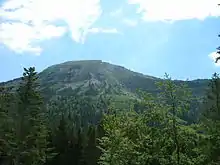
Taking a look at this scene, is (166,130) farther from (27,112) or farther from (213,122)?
(27,112)

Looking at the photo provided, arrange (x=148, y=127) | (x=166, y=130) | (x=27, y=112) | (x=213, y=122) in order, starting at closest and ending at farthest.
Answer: (x=166, y=130)
(x=148, y=127)
(x=213, y=122)
(x=27, y=112)

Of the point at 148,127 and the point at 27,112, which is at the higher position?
the point at 27,112

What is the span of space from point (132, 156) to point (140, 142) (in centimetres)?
376

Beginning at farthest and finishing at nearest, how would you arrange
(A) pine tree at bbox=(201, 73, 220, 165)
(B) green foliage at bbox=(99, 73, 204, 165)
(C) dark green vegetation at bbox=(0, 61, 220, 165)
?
(A) pine tree at bbox=(201, 73, 220, 165) → (C) dark green vegetation at bbox=(0, 61, 220, 165) → (B) green foliage at bbox=(99, 73, 204, 165)

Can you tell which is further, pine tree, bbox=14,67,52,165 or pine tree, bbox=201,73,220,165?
pine tree, bbox=14,67,52,165

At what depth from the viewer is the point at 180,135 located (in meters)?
24.7

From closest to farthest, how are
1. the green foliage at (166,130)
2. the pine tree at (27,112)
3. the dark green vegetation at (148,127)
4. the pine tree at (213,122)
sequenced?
the green foliage at (166,130) → the dark green vegetation at (148,127) → the pine tree at (213,122) → the pine tree at (27,112)

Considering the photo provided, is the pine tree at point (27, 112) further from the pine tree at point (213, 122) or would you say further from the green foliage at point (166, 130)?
the pine tree at point (213, 122)

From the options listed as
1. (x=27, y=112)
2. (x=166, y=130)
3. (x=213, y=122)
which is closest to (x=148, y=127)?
(x=166, y=130)

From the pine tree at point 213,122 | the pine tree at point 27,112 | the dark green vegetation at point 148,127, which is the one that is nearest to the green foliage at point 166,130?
the dark green vegetation at point 148,127

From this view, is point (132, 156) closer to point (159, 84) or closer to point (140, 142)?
point (140, 142)

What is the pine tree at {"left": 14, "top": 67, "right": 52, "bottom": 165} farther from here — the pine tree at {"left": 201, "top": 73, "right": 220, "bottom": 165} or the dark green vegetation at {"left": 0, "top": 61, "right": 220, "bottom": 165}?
the pine tree at {"left": 201, "top": 73, "right": 220, "bottom": 165}

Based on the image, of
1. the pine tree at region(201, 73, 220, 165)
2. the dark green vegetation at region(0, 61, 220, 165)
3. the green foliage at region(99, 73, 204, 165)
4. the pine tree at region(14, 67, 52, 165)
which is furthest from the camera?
the pine tree at region(14, 67, 52, 165)

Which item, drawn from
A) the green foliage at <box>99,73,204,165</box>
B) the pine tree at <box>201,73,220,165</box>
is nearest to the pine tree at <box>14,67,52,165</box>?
the green foliage at <box>99,73,204,165</box>
